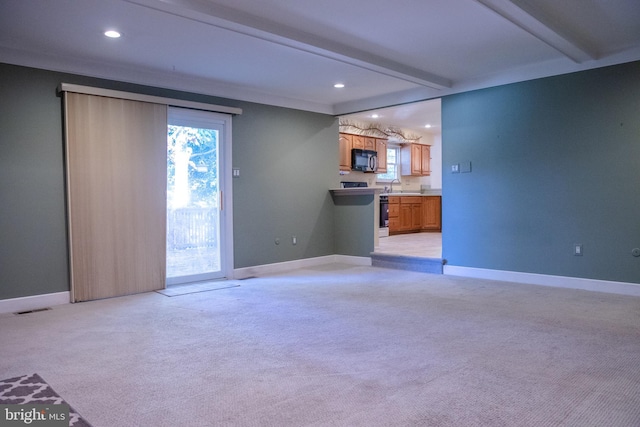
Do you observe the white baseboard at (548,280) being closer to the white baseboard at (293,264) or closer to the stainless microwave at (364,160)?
the white baseboard at (293,264)

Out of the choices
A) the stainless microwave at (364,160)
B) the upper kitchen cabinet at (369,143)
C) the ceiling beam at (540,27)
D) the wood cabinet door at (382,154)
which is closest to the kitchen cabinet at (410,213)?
the wood cabinet door at (382,154)

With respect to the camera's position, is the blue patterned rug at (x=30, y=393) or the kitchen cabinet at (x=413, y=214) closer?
the blue patterned rug at (x=30, y=393)

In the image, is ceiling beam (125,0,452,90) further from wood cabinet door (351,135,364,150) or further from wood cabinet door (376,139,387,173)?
wood cabinet door (376,139,387,173)

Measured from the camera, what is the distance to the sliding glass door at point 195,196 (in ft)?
17.9

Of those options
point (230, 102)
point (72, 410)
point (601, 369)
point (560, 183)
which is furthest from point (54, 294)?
point (560, 183)

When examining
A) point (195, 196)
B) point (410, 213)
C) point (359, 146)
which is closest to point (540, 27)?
point (195, 196)

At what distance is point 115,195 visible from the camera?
491 centimetres

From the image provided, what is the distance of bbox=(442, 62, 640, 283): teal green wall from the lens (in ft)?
15.5

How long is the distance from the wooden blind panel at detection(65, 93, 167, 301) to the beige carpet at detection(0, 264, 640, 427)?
39cm

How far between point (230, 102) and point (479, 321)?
4189 millimetres

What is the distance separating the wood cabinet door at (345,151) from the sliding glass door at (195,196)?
343 cm

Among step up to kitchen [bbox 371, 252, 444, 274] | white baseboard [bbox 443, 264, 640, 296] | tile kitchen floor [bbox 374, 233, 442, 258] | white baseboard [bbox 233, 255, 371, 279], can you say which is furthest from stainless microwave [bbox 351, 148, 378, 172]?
white baseboard [bbox 443, 264, 640, 296]

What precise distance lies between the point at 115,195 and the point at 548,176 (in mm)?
5012

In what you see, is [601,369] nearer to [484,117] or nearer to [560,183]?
[560,183]
